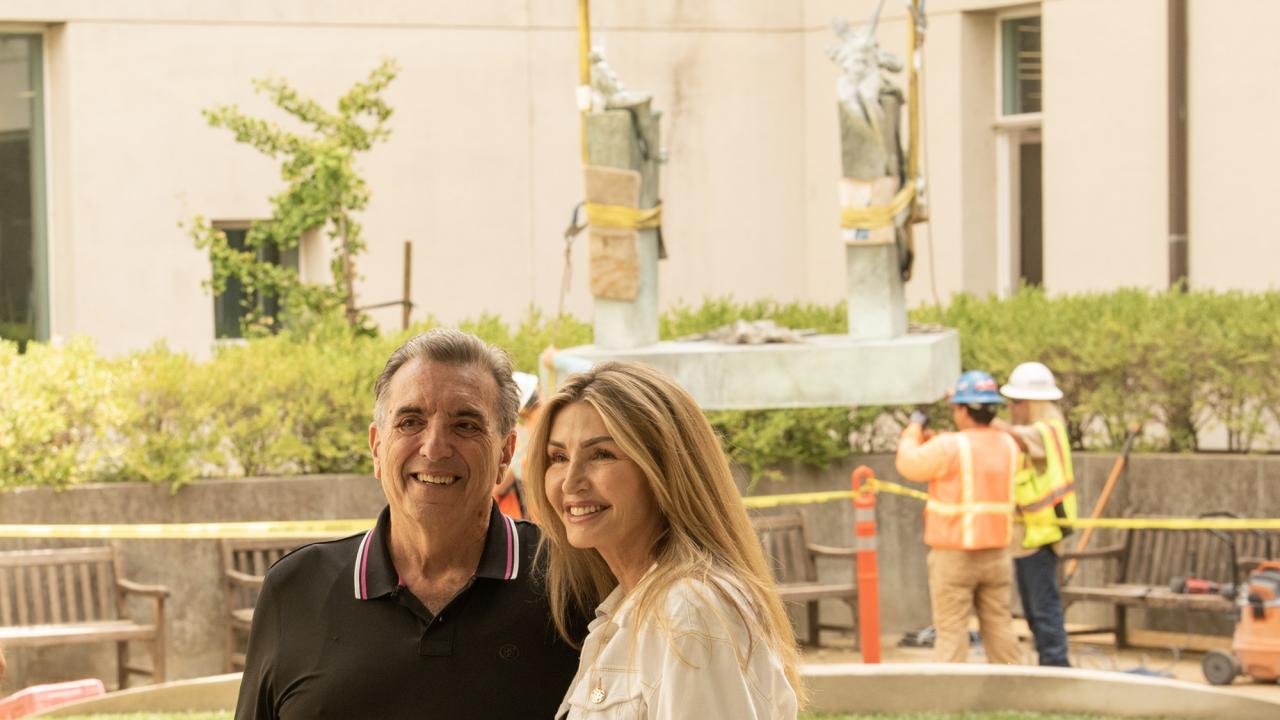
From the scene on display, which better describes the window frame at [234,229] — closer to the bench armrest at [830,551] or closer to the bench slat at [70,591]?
the bench slat at [70,591]

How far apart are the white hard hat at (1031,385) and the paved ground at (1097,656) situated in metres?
1.53

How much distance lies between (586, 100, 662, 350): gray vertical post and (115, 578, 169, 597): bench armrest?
9.73 feet

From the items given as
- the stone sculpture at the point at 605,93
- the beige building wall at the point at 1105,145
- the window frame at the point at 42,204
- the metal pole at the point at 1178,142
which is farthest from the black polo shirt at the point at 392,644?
the window frame at the point at 42,204

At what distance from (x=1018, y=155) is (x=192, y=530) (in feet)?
31.3

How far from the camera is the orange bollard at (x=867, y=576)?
10164 mm

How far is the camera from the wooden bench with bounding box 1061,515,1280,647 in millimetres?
10859

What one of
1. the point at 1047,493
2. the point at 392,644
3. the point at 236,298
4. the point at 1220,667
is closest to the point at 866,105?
the point at 1047,493

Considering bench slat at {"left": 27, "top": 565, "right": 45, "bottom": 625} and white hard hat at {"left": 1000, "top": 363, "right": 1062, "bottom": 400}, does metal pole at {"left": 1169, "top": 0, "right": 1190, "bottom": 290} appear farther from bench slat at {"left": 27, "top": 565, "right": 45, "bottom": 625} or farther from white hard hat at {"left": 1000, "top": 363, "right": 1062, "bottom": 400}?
bench slat at {"left": 27, "top": 565, "right": 45, "bottom": 625}

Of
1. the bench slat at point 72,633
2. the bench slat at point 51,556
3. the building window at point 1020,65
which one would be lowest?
→ the bench slat at point 72,633

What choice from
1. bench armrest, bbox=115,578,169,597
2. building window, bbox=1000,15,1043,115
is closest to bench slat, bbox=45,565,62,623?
bench armrest, bbox=115,578,169,597

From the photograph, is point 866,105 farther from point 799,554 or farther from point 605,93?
point 799,554

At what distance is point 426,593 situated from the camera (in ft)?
10.9

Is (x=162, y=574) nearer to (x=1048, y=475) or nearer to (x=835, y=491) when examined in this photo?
(x=835, y=491)

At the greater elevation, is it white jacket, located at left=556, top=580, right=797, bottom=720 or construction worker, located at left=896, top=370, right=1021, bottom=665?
white jacket, located at left=556, top=580, right=797, bottom=720
